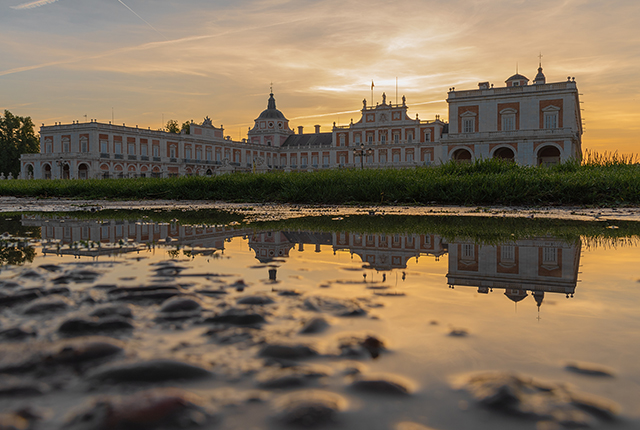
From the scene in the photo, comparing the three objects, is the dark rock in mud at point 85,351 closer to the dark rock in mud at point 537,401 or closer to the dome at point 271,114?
the dark rock in mud at point 537,401

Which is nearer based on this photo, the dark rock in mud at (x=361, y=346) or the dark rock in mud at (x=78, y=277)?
the dark rock in mud at (x=361, y=346)

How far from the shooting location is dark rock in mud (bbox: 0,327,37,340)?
1.71 m

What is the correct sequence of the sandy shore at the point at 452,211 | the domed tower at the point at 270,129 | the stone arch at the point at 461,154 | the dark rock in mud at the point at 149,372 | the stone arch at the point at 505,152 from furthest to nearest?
the domed tower at the point at 270,129 → the stone arch at the point at 461,154 → the stone arch at the point at 505,152 → the sandy shore at the point at 452,211 → the dark rock in mud at the point at 149,372

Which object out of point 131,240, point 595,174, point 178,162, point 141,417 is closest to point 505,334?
point 141,417

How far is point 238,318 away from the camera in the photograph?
6.37 ft

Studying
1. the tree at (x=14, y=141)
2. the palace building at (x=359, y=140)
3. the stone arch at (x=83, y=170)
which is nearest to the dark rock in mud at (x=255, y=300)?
the palace building at (x=359, y=140)

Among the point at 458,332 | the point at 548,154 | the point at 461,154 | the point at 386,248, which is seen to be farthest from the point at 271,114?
the point at 458,332

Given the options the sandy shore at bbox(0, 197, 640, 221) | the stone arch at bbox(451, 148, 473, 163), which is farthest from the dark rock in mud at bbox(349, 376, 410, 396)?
the stone arch at bbox(451, 148, 473, 163)

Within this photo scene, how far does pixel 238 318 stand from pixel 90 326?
0.57 meters

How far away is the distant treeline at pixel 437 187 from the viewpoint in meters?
10.1

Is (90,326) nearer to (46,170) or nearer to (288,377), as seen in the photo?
(288,377)

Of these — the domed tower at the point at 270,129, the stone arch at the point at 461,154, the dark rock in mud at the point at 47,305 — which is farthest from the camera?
the domed tower at the point at 270,129

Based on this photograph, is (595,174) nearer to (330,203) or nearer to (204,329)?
(330,203)

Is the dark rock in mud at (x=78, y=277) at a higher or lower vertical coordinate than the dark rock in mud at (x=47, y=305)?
higher
